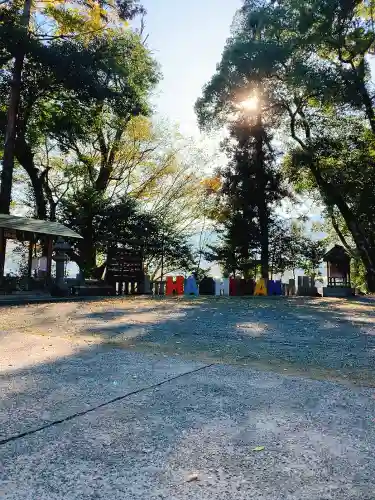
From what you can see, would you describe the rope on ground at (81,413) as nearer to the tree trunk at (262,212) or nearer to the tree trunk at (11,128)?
the tree trunk at (11,128)

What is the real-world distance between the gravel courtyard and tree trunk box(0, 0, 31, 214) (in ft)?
33.4

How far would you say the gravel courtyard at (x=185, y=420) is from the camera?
1.54 m

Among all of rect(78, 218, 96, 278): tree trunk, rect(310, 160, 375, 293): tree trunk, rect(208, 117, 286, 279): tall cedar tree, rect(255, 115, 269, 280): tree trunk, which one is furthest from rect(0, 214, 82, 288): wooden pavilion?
rect(310, 160, 375, 293): tree trunk

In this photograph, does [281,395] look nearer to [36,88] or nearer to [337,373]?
[337,373]

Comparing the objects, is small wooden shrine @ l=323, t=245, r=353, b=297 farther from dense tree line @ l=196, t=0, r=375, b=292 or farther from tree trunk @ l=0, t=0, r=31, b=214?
tree trunk @ l=0, t=0, r=31, b=214

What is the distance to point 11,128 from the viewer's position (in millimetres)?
13516

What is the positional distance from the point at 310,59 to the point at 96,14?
8.25m

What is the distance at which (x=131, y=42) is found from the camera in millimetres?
15508

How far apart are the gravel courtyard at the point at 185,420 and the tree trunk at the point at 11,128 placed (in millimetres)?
10184

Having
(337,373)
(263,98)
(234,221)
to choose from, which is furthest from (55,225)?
(337,373)

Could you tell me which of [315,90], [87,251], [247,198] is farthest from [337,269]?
[87,251]

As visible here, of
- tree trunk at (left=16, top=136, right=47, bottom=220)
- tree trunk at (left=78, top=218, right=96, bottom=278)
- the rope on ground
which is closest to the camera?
the rope on ground

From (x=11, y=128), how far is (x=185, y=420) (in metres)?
13.8

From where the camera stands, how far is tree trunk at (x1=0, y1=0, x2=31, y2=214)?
13.2 meters
